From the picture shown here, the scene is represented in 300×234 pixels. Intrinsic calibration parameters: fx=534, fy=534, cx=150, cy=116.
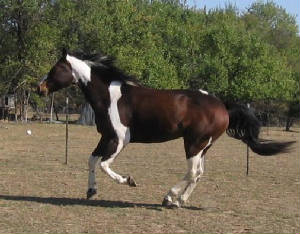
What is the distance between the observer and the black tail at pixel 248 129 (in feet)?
29.8

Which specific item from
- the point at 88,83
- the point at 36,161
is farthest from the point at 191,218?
the point at 36,161

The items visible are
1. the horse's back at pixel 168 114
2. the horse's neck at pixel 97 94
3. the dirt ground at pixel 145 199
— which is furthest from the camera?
the horse's neck at pixel 97 94

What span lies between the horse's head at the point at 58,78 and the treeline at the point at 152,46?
1106 inches

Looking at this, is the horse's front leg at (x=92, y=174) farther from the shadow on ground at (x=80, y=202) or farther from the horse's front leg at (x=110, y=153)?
the horse's front leg at (x=110, y=153)

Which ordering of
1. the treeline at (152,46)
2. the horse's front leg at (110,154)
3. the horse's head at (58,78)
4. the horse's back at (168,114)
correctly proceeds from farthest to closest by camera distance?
1. the treeline at (152,46)
2. the horse's head at (58,78)
3. the horse's back at (168,114)
4. the horse's front leg at (110,154)

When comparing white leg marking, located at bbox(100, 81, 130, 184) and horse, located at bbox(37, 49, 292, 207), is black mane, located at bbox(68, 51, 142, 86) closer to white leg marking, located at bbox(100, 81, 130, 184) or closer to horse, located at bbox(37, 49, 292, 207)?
horse, located at bbox(37, 49, 292, 207)

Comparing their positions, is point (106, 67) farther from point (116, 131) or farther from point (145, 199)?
point (145, 199)

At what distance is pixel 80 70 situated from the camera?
349 inches

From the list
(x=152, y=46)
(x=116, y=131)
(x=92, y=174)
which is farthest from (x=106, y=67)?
(x=152, y=46)

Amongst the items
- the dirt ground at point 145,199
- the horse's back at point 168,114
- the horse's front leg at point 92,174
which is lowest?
the dirt ground at point 145,199

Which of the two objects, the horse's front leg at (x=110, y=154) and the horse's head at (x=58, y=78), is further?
the horse's head at (x=58, y=78)

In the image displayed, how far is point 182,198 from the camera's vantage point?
27.7 feet

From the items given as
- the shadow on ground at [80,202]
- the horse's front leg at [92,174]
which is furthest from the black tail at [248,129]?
the horse's front leg at [92,174]

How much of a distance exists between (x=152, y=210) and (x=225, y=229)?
61.0 inches
